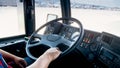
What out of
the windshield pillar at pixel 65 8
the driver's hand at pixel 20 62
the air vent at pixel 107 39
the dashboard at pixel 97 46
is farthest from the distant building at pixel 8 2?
the air vent at pixel 107 39

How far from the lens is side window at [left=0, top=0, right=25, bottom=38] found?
2.61 metres

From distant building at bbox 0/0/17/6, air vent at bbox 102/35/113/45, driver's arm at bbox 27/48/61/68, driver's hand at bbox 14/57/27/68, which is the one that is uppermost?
distant building at bbox 0/0/17/6

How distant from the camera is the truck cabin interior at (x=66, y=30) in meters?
1.75

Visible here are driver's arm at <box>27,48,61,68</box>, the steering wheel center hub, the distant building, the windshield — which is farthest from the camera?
the distant building

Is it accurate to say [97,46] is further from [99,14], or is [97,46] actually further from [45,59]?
[99,14]

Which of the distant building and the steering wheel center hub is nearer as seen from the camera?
the steering wheel center hub

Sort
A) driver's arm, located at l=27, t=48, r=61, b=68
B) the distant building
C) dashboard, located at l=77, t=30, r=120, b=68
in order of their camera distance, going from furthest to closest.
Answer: the distant building < dashboard, located at l=77, t=30, r=120, b=68 < driver's arm, located at l=27, t=48, r=61, b=68

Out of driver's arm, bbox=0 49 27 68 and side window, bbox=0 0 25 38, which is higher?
side window, bbox=0 0 25 38

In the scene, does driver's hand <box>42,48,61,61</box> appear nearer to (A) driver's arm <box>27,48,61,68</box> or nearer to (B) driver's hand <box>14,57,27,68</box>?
(A) driver's arm <box>27,48,61,68</box>

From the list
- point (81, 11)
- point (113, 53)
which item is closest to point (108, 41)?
point (113, 53)

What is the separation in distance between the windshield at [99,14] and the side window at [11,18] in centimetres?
79

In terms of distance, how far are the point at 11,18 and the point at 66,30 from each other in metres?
1.09

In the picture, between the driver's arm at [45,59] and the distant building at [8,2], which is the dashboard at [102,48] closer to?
the driver's arm at [45,59]

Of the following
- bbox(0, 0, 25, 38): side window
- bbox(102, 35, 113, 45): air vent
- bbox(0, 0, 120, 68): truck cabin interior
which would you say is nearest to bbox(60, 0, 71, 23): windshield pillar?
bbox(0, 0, 120, 68): truck cabin interior
